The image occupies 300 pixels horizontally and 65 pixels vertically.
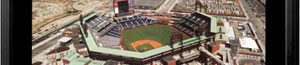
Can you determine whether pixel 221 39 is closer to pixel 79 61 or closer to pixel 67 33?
pixel 79 61

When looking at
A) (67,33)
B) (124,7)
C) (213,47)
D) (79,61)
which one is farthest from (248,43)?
(67,33)

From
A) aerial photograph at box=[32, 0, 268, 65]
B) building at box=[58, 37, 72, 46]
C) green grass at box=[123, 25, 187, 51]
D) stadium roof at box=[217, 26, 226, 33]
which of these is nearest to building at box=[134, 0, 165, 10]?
aerial photograph at box=[32, 0, 268, 65]

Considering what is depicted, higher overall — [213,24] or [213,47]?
[213,24]

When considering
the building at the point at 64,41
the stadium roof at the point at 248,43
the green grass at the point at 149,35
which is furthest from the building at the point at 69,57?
the stadium roof at the point at 248,43

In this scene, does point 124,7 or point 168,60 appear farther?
point 124,7

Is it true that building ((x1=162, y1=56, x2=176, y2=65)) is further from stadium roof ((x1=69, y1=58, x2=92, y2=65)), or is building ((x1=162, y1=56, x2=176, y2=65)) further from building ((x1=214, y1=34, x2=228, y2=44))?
stadium roof ((x1=69, y1=58, x2=92, y2=65))

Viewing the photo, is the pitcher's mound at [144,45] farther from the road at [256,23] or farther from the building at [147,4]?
the road at [256,23]
